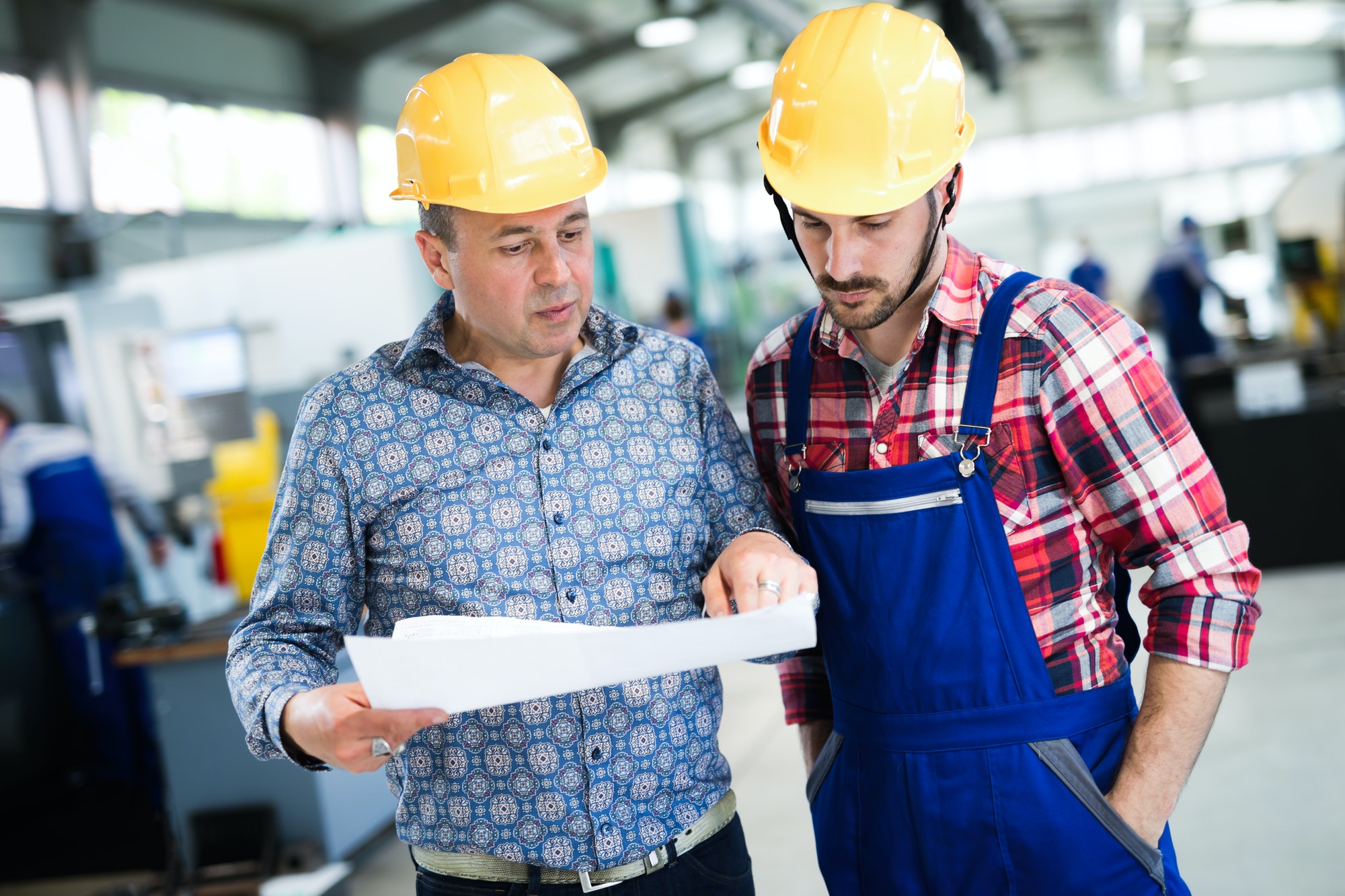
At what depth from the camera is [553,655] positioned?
37.5 inches

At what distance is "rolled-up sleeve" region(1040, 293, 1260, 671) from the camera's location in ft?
4.04

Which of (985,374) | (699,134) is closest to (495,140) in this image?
(985,374)

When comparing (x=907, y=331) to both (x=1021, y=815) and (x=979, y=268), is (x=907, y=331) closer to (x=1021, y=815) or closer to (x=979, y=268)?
(x=979, y=268)

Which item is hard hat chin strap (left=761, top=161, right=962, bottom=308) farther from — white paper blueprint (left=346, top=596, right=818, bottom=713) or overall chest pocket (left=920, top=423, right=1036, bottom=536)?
white paper blueprint (left=346, top=596, right=818, bottom=713)

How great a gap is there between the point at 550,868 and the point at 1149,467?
2.87 feet

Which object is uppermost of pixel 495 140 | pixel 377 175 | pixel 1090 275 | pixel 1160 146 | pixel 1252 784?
pixel 1160 146

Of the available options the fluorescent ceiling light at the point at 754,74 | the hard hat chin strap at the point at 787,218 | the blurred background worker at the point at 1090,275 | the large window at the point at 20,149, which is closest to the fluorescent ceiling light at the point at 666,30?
the fluorescent ceiling light at the point at 754,74

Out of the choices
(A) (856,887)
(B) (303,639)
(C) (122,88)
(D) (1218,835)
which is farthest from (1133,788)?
(C) (122,88)

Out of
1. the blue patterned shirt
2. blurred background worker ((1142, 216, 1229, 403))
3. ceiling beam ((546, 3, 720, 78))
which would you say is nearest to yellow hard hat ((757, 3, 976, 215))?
the blue patterned shirt

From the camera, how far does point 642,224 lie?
36.4ft

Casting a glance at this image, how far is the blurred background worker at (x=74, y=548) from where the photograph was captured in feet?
15.4

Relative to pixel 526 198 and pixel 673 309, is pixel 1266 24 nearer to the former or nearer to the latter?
pixel 673 309

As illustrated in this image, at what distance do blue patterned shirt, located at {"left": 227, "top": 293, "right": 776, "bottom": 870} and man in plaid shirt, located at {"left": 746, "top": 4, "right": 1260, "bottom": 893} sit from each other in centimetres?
23

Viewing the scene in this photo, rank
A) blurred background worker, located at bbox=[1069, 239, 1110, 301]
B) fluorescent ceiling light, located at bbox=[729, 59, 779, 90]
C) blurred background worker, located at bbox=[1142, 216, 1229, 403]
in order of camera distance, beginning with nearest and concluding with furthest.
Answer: blurred background worker, located at bbox=[1142, 216, 1229, 403], blurred background worker, located at bbox=[1069, 239, 1110, 301], fluorescent ceiling light, located at bbox=[729, 59, 779, 90]
